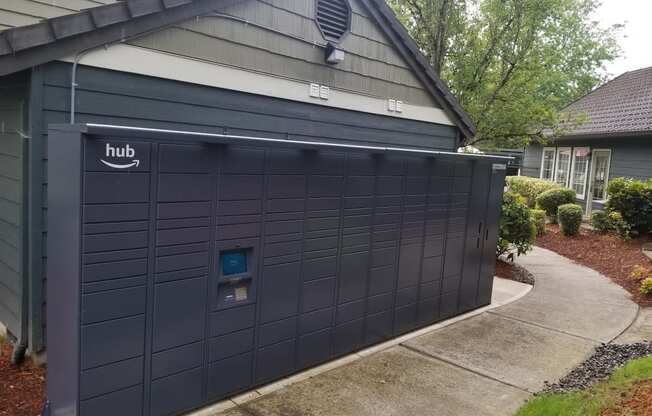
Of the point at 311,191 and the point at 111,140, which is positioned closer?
the point at 111,140

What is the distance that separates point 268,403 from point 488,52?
9.73m

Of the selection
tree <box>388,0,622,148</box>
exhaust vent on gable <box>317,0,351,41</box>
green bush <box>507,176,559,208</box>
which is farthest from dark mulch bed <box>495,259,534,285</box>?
green bush <box>507,176,559,208</box>

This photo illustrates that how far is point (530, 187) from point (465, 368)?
13.2m

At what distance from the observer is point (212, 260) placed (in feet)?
11.5

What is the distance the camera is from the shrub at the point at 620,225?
35.7ft

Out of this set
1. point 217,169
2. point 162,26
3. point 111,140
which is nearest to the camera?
point 111,140

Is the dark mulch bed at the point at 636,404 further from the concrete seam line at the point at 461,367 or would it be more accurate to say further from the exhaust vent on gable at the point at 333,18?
the exhaust vent on gable at the point at 333,18

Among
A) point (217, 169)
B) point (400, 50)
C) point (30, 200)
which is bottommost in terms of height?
point (30, 200)

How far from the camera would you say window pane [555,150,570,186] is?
17297 millimetres

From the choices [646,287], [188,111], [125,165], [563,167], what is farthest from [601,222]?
[125,165]

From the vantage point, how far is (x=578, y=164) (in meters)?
16.7

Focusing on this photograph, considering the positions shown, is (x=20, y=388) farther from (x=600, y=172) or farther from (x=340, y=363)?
(x=600, y=172)

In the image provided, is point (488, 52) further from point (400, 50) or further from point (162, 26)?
point (162, 26)

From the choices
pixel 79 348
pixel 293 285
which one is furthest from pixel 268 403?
pixel 79 348
